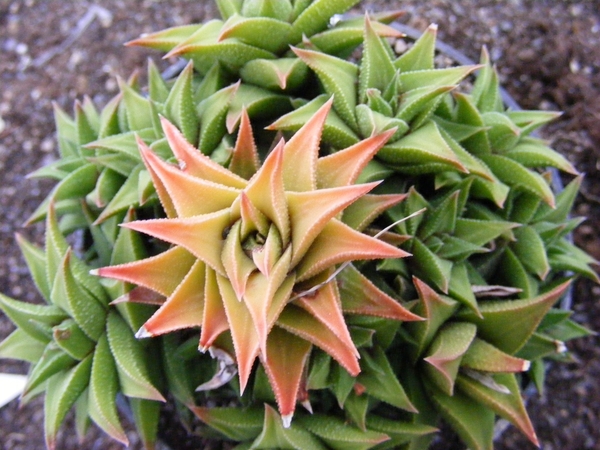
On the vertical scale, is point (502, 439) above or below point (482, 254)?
below

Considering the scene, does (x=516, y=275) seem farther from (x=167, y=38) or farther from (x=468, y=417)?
(x=167, y=38)

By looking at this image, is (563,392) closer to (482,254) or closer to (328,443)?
(482,254)

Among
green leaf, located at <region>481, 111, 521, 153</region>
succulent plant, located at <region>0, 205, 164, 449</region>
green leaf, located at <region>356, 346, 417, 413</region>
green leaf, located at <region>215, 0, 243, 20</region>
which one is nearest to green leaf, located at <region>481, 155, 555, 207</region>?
green leaf, located at <region>481, 111, 521, 153</region>

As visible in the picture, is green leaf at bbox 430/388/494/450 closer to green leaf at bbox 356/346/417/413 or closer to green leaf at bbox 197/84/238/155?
green leaf at bbox 356/346/417/413

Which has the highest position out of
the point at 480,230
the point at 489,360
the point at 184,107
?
the point at 184,107

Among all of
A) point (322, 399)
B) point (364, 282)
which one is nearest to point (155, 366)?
point (322, 399)

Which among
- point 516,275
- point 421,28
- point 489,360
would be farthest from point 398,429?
point 421,28
